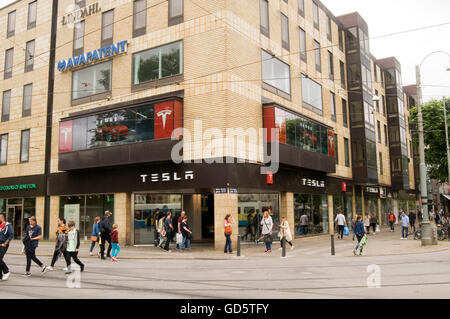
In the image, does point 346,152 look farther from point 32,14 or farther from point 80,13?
point 32,14

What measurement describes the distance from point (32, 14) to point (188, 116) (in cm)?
1816

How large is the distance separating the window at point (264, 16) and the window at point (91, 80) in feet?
31.3

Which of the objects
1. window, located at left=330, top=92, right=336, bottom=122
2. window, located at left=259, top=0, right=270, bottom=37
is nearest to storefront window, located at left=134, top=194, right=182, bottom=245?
window, located at left=259, top=0, right=270, bottom=37

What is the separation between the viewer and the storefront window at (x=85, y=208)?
23438 millimetres

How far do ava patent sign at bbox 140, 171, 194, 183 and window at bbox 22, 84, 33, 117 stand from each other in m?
13.0

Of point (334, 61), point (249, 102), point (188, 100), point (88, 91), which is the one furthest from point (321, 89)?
point (88, 91)

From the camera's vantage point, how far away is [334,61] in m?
32.2

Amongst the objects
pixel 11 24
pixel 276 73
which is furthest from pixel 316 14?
pixel 11 24

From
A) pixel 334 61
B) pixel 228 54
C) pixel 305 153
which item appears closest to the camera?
pixel 228 54

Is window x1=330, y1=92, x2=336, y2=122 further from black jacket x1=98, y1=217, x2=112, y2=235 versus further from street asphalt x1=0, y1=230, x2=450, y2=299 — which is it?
black jacket x1=98, y1=217, x2=112, y2=235

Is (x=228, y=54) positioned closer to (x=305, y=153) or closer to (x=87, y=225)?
(x=305, y=153)

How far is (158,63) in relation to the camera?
21844 millimetres

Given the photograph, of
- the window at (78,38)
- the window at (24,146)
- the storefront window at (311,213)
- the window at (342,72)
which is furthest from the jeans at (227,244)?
the window at (342,72)
